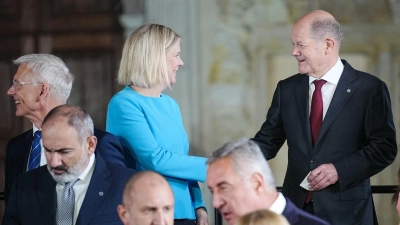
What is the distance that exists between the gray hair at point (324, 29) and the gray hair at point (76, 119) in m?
1.16

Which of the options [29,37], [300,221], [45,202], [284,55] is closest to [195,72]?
[284,55]

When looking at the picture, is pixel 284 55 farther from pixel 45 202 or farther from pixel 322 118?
pixel 45 202

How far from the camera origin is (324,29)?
4.27 m

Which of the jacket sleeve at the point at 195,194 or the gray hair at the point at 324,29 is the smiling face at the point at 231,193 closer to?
the jacket sleeve at the point at 195,194

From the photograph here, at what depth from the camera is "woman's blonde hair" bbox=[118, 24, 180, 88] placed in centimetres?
411

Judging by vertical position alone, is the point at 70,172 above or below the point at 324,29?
below

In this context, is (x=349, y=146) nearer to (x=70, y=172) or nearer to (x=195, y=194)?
(x=195, y=194)

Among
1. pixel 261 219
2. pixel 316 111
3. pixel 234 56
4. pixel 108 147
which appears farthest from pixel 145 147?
pixel 234 56

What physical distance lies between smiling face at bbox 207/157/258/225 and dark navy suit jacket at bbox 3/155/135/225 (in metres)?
0.78

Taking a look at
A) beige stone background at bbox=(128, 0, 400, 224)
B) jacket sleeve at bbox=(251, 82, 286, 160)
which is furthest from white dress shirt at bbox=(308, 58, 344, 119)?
beige stone background at bbox=(128, 0, 400, 224)

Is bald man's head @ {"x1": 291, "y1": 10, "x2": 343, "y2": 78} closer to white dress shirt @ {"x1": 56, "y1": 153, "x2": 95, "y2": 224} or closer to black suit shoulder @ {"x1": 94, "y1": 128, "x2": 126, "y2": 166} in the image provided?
black suit shoulder @ {"x1": 94, "y1": 128, "x2": 126, "y2": 166}

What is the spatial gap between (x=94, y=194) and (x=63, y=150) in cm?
23

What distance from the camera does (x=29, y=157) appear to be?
4352 mm

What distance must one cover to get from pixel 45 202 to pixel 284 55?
139 inches
